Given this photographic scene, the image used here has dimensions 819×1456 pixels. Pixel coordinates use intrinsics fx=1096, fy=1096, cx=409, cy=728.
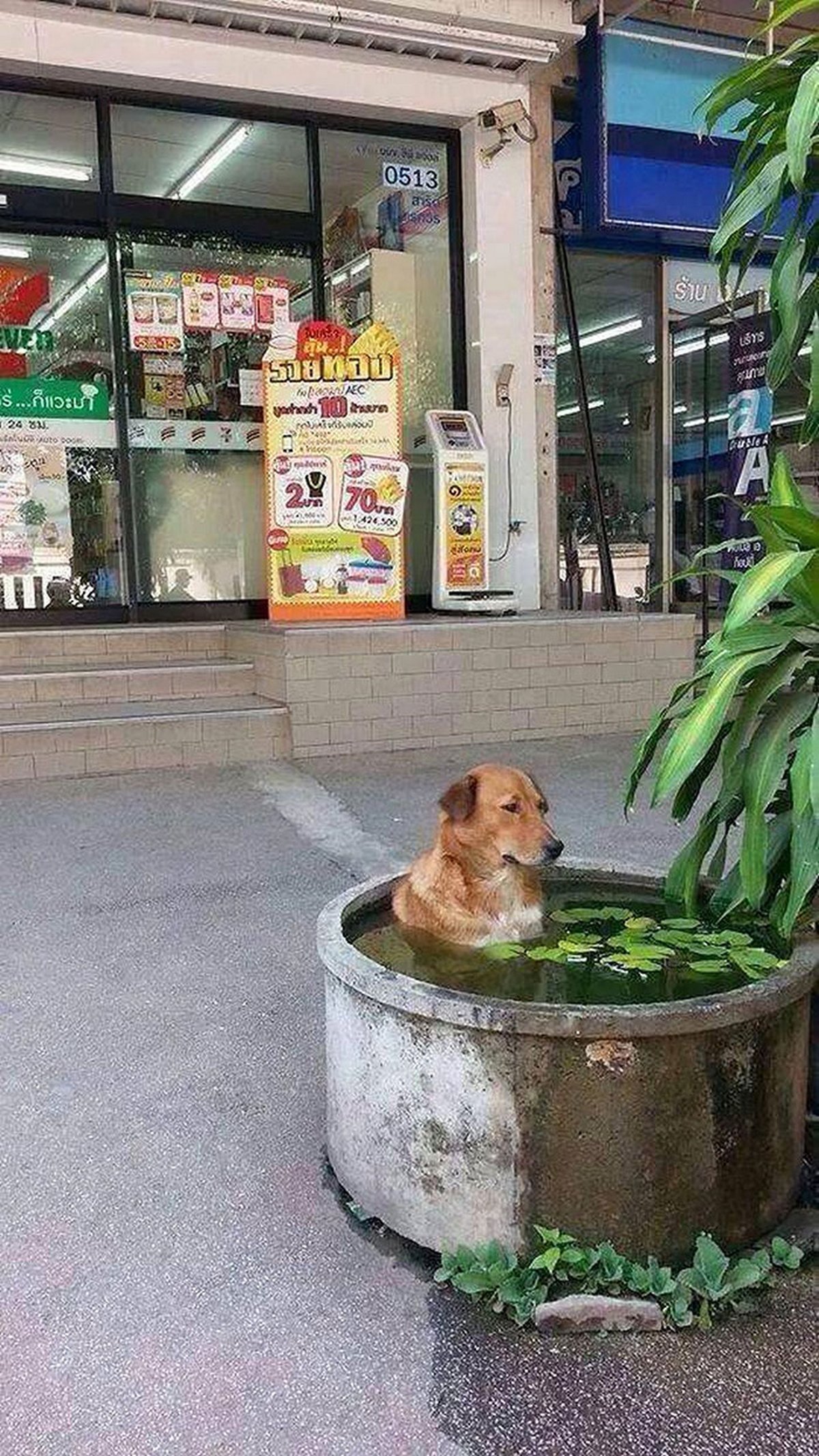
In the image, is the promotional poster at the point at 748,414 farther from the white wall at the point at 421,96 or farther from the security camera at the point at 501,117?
the security camera at the point at 501,117

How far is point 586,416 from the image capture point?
8.79m

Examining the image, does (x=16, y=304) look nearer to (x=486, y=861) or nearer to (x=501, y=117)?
(x=501, y=117)

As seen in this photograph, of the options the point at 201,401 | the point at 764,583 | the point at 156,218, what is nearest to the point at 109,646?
the point at 201,401

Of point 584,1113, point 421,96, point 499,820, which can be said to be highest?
point 421,96

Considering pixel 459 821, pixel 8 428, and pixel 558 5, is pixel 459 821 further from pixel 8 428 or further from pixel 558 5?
pixel 558 5

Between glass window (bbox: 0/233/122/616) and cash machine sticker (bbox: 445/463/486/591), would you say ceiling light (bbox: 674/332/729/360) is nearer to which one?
cash machine sticker (bbox: 445/463/486/591)

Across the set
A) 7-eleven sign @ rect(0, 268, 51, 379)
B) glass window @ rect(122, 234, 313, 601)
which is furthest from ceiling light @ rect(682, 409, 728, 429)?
7-eleven sign @ rect(0, 268, 51, 379)

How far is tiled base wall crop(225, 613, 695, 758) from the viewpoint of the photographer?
623 cm

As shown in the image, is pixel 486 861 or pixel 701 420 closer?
pixel 486 861

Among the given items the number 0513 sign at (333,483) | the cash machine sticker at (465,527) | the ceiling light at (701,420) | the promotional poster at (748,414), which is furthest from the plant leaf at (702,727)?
the ceiling light at (701,420)

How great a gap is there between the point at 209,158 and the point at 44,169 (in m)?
1.17

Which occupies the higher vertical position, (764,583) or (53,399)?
(53,399)

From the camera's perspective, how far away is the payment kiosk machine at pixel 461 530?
25.1 feet

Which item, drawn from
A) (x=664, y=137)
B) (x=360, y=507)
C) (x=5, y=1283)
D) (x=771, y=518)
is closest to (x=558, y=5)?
(x=664, y=137)
